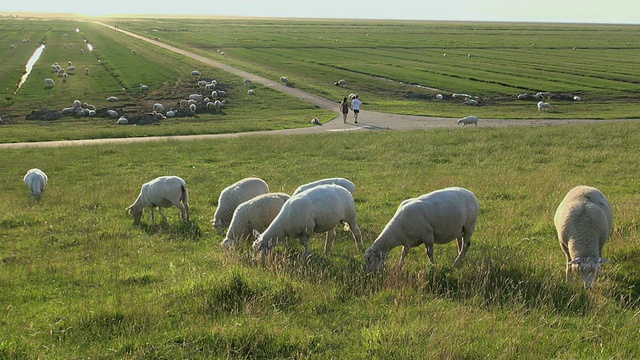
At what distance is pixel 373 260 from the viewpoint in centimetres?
1016

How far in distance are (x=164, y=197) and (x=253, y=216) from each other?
4033 millimetres

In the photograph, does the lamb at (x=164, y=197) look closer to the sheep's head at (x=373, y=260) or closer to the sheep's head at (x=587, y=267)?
the sheep's head at (x=373, y=260)

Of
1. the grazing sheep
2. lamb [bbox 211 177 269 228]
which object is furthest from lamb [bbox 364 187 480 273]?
the grazing sheep

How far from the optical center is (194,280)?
9.00m

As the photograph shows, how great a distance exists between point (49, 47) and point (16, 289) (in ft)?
361

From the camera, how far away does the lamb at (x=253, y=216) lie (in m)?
13.1

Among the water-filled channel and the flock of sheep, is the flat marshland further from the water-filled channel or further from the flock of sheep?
the water-filled channel

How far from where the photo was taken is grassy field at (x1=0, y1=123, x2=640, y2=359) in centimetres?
693

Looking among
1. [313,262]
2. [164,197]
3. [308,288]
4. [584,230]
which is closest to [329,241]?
[313,262]

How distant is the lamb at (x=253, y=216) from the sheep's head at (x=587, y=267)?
6.75m

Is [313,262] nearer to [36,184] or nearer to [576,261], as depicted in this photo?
[576,261]

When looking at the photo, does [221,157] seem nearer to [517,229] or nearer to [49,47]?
[517,229]

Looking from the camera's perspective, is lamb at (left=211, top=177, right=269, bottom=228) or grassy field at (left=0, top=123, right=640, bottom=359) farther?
lamb at (left=211, top=177, right=269, bottom=228)

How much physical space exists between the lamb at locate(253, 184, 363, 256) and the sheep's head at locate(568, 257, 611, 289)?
468 centimetres
